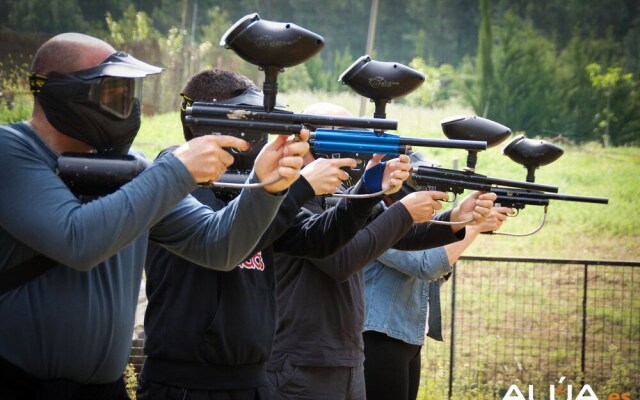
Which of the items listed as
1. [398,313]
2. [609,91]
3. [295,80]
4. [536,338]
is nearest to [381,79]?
[398,313]

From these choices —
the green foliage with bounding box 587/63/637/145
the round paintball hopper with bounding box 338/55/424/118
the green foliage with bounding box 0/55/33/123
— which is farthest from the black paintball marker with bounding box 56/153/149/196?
the green foliage with bounding box 587/63/637/145

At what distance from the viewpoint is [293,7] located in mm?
12375

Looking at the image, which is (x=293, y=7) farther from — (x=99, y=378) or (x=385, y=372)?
(x=99, y=378)

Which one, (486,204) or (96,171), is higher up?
(486,204)

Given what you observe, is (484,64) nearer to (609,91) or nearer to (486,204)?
(609,91)

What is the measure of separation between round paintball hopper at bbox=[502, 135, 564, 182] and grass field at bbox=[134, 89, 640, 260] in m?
5.31

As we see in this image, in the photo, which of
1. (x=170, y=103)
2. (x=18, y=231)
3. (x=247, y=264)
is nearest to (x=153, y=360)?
(x=247, y=264)

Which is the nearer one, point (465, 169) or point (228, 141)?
point (228, 141)

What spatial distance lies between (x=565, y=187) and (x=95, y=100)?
9.70 metres

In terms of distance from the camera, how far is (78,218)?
223cm

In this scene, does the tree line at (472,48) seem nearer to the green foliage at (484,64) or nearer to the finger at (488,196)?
the green foliage at (484,64)

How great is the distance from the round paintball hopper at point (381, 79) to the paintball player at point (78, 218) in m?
0.82

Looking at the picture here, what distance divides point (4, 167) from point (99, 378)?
0.68 meters

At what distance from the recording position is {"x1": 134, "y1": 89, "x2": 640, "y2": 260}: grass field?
10.5m
